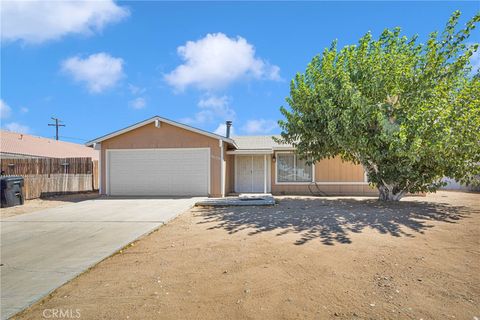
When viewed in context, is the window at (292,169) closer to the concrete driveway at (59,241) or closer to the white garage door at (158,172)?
the white garage door at (158,172)

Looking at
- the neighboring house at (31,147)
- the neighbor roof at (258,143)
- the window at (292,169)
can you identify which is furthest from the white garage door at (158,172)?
the neighboring house at (31,147)

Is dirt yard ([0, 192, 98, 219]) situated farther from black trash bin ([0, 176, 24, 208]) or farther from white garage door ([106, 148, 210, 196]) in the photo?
white garage door ([106, 148, 210, 196])

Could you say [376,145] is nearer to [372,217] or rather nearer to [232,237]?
[372,217]

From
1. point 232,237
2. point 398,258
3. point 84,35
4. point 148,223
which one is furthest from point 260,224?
point 84,35

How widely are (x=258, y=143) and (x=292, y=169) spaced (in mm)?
2552

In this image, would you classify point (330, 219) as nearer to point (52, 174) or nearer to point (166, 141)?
point (166, 141)

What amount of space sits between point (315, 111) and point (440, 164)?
4457 millimetres

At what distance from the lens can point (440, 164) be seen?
393 inches

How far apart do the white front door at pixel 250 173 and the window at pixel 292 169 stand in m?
0.91

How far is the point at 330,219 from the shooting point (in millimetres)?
7969

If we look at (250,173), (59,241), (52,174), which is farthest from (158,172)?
(59,241)

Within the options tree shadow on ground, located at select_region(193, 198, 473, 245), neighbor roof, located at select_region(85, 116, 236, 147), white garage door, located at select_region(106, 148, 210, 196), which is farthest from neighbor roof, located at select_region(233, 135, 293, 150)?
tree shadow on ground, located at select_region(193, 198, 473, 245)

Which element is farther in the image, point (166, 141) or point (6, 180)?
point (166, 141)

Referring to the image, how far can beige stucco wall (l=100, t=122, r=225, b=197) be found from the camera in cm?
1362
